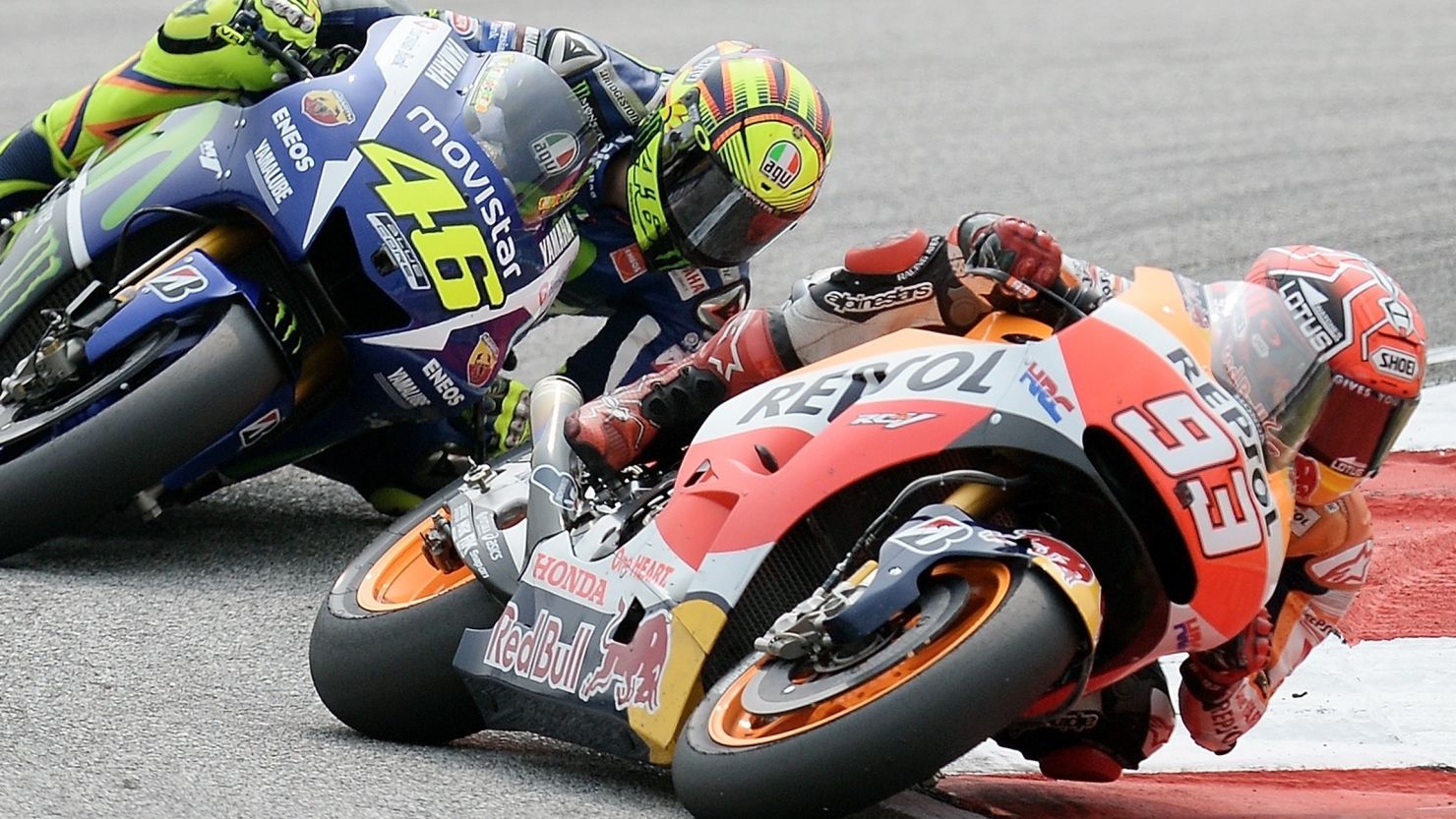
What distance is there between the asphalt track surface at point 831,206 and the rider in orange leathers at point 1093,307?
72cm

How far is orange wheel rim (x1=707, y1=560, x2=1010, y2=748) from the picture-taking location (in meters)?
3.33

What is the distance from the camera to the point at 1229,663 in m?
4.02

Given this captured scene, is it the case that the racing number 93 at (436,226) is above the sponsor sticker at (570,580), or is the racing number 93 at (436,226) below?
above

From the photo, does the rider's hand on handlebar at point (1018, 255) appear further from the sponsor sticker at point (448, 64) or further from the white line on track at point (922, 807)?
the sponsor sticker at point (448, 64)

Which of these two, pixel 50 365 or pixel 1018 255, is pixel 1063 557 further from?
pixel 50 365

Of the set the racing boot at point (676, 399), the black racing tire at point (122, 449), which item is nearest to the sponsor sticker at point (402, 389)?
the black racing tire at point (122, 449)

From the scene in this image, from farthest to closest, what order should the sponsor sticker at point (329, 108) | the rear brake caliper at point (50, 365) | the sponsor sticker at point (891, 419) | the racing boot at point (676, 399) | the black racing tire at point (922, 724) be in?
the sponsor sticker at point (329, 108)
the rear brake caliper at point (50, 365)
the racing boot at point (676, 399)
the sponsor sticker at point (891, 419)
the black racing tire at point (922, 724)

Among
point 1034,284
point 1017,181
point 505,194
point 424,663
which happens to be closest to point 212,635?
point 424,663

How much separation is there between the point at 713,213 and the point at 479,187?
88 cm

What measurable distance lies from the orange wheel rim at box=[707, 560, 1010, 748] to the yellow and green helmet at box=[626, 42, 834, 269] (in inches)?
100

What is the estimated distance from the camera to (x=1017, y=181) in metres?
11.0

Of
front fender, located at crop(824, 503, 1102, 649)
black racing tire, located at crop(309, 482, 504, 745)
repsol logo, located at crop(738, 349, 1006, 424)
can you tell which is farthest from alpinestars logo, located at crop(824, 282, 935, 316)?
black racing tire, located at crop(309, 482, 504, 745)

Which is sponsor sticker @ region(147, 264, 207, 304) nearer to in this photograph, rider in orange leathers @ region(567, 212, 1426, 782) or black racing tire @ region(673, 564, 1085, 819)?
rider in orange leathers @ region(567, 212, 1426, 782)

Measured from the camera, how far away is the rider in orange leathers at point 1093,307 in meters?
3.77
